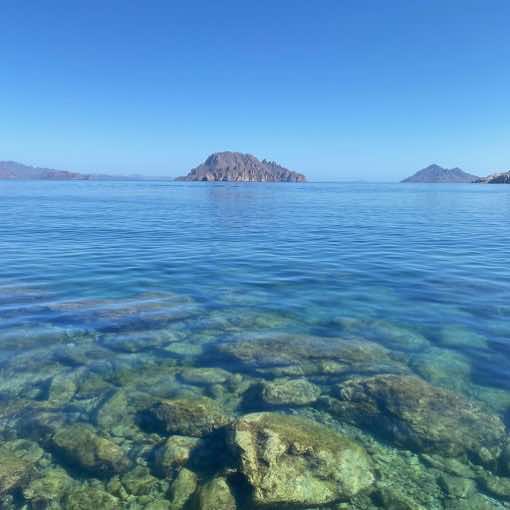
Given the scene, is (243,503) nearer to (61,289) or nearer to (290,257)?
(61,289)

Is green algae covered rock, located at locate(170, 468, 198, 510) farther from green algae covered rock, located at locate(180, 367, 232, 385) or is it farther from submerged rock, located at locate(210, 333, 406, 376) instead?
submerged rock, located at locate(210, 333, 406, 376)

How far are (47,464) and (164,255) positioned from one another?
61.8 feet

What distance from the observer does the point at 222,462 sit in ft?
25.3

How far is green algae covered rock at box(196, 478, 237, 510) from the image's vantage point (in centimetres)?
659

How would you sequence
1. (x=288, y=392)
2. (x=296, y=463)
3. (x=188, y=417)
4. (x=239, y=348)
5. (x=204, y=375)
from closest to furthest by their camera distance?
(x=296, y=463) → (x=188, y=417) → (x=288, y=392) → (x=204, y=375) → (x=239, y=348)

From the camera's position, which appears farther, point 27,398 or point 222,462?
point 27,398

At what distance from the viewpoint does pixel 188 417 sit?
29.1ft

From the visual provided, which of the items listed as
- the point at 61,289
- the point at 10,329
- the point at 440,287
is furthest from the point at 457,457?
the point at 61,289

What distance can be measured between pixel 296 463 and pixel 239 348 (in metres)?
5.38

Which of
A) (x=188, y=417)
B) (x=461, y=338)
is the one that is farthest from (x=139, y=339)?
(x=461, y=338)

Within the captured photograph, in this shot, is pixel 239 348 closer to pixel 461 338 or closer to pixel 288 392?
pixel 288 392

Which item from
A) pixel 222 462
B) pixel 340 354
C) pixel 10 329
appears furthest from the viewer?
pixel 10 329

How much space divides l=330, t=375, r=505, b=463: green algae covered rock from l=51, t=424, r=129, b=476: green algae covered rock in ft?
16.0

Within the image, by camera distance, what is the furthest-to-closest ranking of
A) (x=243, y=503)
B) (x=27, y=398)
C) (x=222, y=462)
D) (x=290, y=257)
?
1. (x=290, y=257)
2. (x=27, y=398)
3. (x=222, y=462)
4. (x=243, y=503)
